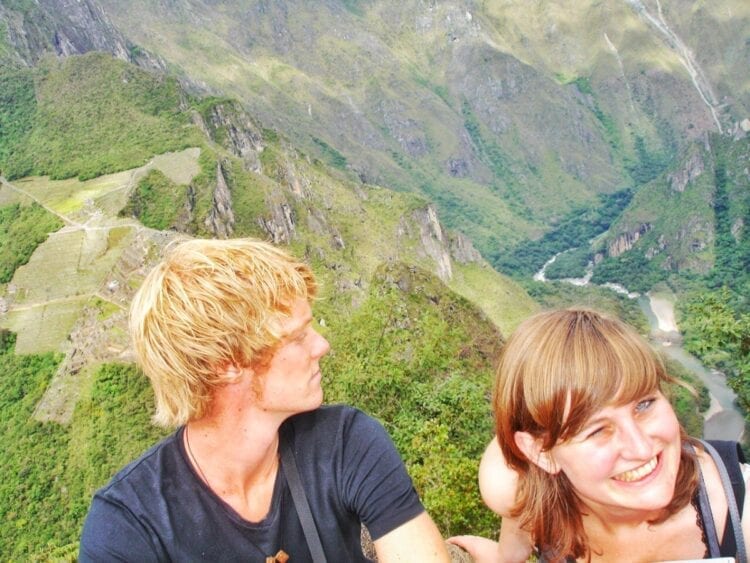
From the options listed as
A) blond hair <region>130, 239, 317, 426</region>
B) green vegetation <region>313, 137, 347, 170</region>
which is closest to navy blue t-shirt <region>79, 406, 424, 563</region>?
blond hair <region>130, 239, 317, 426</region>

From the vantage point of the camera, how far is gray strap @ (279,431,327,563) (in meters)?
3.63

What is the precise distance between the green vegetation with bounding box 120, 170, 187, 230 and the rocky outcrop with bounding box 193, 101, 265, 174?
29552 millimetres

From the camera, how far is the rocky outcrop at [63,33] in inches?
4154

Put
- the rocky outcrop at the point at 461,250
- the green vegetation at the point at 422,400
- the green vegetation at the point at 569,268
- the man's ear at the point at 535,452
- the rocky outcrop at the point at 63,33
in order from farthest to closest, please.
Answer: the green vegetation at the point at 569,268 < the rocky outcrop at the point at 461,250 < the rocky outcrop at the point at 63,33 < the green vegetation at the point at 422,400 < the man's ear at the point at 535,452

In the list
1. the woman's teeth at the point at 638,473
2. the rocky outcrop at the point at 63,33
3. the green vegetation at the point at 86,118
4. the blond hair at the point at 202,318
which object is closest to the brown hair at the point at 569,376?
the woman's teeth at the point at 638,473

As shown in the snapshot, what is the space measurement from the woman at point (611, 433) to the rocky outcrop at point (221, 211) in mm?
55554

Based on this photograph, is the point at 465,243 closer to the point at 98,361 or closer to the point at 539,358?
the point at 98,361

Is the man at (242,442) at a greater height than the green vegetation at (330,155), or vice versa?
the man at (242,442)

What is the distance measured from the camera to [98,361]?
34.0 m

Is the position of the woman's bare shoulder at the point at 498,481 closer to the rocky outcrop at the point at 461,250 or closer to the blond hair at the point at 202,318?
the blond hair at the point at 202,318

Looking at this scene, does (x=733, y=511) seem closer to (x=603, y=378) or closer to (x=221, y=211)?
(x=603, y=378)

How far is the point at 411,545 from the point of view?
3684 mm

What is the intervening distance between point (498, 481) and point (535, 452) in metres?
0.57

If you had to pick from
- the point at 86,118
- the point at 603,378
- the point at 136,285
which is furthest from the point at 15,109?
the point at 603,378
